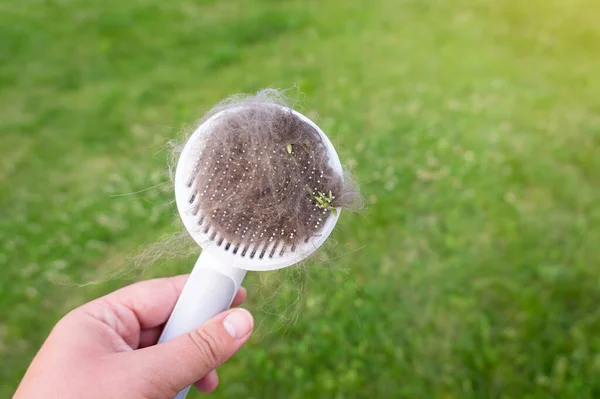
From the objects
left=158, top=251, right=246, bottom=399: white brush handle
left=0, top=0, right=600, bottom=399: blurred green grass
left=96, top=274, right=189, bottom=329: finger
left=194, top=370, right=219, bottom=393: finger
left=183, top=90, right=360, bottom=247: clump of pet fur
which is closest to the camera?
left=183, top=90, right=360, bottom=247: clump of pet fur

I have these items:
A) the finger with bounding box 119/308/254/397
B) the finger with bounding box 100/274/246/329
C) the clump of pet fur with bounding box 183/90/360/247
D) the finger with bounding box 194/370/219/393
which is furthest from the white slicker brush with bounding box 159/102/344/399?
the finger with bounding box 194/370/219/393

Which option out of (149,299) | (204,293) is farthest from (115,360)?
(149,299)

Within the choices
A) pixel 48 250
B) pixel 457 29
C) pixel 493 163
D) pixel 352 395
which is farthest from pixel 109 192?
pixel 457 29

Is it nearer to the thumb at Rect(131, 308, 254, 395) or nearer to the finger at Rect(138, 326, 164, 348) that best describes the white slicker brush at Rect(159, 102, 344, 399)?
the thumb at Rect(131, 308, 254, 395)

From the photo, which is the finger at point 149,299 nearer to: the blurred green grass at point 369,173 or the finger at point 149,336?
the finger at point 149,336

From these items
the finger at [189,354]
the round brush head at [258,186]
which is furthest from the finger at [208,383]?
the round brush head at [258,186]

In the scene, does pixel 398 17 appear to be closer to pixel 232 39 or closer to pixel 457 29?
pixel 457 29

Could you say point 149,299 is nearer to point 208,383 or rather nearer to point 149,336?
point 149,336
